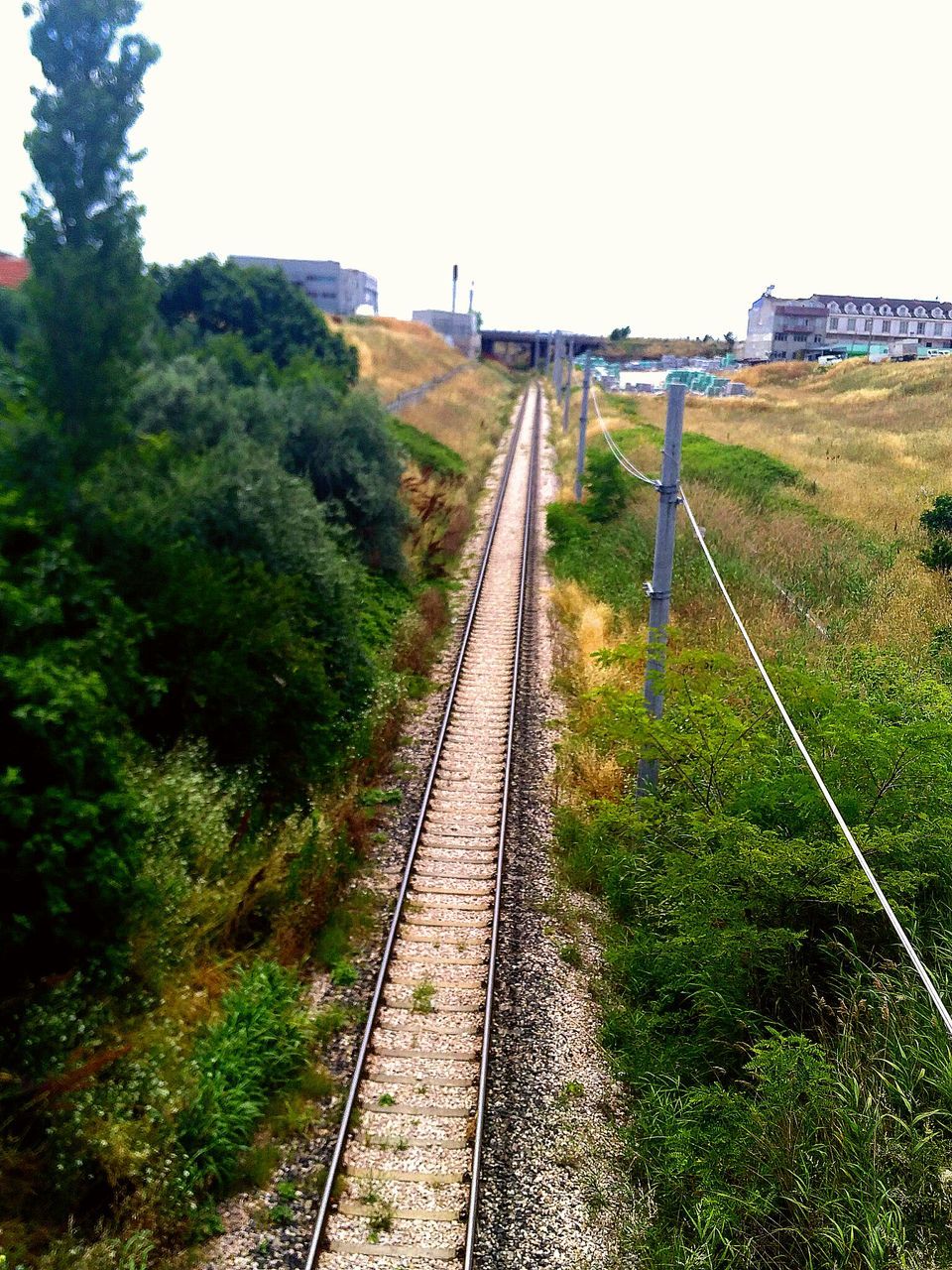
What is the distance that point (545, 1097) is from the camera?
768cm

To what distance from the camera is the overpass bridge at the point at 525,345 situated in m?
124

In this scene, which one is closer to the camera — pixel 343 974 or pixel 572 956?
pixel 343 974

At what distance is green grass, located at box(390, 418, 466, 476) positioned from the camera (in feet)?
112

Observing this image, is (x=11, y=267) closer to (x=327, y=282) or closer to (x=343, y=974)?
(x=343, y=974)

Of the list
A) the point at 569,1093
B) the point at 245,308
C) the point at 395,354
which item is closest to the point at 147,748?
the point at 569,1093

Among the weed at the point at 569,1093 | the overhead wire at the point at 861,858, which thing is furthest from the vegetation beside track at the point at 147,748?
the overhead wire at the point at 861,858

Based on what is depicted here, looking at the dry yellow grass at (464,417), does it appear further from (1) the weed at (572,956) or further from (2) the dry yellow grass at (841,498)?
(1) the weed at (572,956)

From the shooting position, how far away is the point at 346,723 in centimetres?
1393

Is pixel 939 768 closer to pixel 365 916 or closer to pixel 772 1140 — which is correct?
pixel 772 1140

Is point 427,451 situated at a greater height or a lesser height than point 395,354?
lesser

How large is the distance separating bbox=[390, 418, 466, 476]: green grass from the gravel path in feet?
78.5

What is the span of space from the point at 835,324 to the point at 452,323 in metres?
48.3

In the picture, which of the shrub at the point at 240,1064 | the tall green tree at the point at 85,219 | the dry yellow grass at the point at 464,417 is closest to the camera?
the shrub at the point at 240,1064

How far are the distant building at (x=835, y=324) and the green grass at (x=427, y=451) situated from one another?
8909 cm
